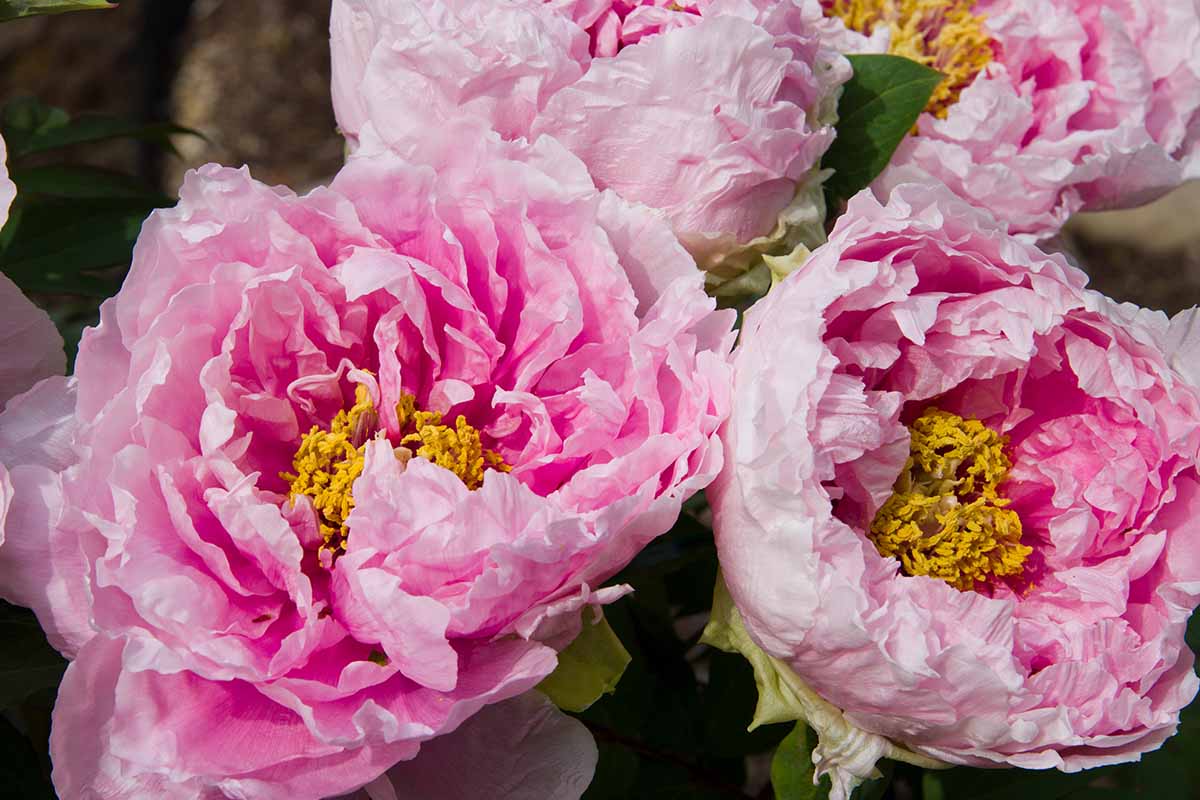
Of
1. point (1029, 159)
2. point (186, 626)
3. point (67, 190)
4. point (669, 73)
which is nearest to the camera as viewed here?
point (186, 626)

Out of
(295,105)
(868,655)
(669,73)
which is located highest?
(669,73)

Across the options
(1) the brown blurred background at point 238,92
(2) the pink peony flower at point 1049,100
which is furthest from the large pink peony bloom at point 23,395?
(1) the brown blurred background at point 238,92

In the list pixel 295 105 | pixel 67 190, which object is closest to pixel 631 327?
pixel 67 190

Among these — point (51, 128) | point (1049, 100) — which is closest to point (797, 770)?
point (1049, 100)

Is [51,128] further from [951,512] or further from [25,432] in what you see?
[951,512]

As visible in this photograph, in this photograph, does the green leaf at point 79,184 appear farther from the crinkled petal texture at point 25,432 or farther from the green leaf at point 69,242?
the crinkled petal texture at point 25,432

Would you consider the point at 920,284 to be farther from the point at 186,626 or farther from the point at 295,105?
the point at 295,105

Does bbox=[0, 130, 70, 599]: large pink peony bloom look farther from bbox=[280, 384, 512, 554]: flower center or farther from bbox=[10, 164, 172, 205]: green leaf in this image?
bbox=[10, 164, 172, 205]: green leaf
